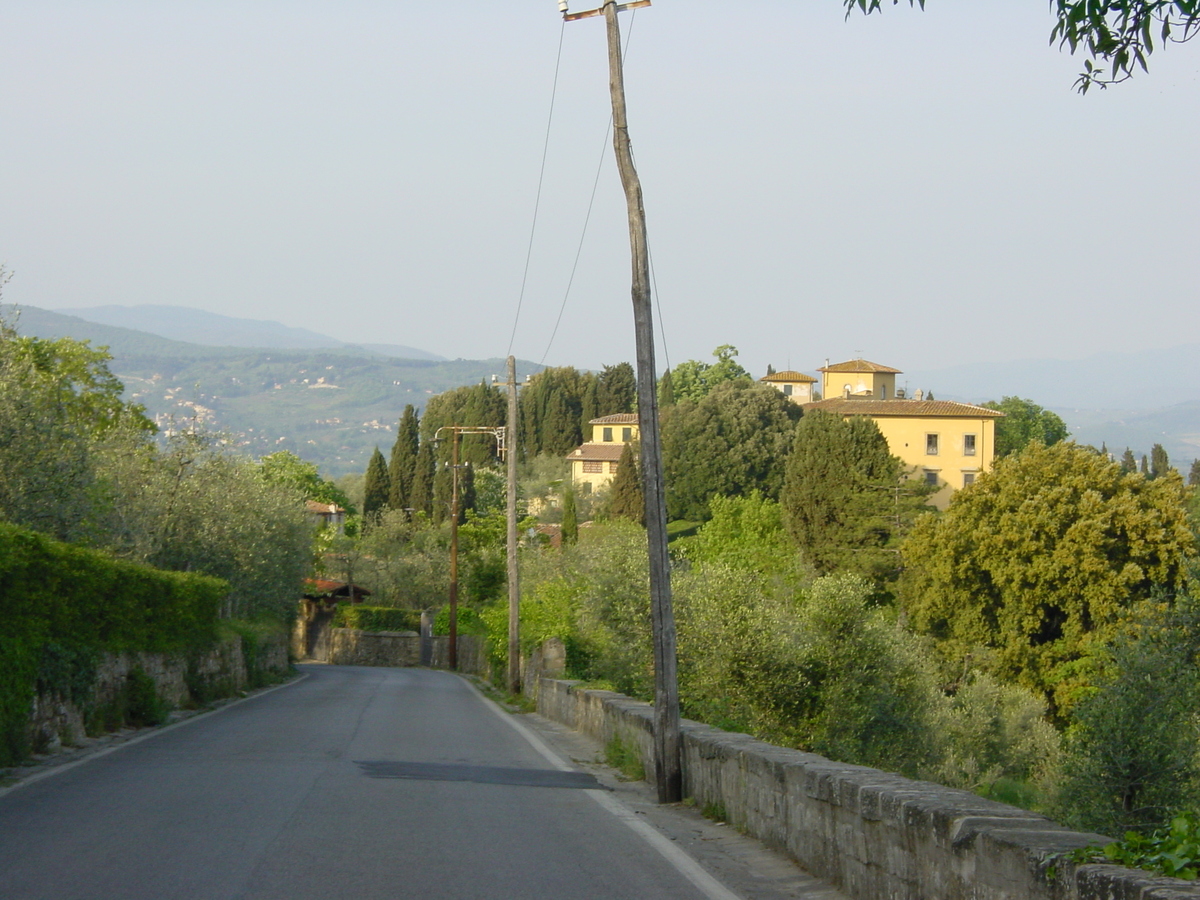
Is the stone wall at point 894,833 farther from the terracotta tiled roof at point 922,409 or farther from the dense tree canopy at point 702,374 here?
the dense tree canopy at point 702,374

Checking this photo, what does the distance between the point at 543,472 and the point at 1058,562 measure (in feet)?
226

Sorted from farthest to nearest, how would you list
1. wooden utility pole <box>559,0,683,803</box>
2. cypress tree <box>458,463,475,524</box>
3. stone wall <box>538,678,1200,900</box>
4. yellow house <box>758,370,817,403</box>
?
yellow house <box>758,370,817,403</box> → cypress tree <box>458,463,475,524</box> → wooden utility pole <box>559,0,683,803</box> → stone wall <box>538,678,1200,900</box>

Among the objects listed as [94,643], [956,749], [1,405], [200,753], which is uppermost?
[1,405]

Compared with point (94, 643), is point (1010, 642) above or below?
below

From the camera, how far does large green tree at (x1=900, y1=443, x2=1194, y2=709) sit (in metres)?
42.7

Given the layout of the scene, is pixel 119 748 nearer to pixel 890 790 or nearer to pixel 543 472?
pixel 890 790

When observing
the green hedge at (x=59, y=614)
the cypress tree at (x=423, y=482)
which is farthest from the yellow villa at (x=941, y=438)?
the green hedge at (x=59, y=614)

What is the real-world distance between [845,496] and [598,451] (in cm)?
4430

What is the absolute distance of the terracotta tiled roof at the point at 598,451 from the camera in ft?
340

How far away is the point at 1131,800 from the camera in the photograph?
15.6 metres

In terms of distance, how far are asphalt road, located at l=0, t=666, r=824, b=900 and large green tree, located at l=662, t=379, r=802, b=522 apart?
7028 cm

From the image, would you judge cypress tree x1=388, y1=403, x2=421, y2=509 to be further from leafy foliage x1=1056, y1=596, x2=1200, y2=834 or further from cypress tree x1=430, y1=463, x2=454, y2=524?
leafy foliage x1=1056, y1=596, x2=1200, y2=834

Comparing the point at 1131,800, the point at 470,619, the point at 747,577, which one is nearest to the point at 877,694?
the point at 747,577

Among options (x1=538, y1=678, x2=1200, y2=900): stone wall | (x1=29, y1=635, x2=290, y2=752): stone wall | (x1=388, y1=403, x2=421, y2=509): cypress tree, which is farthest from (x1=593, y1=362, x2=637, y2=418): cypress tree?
(x1=538, y1=678, x2=1200, y2=900): stone wall
